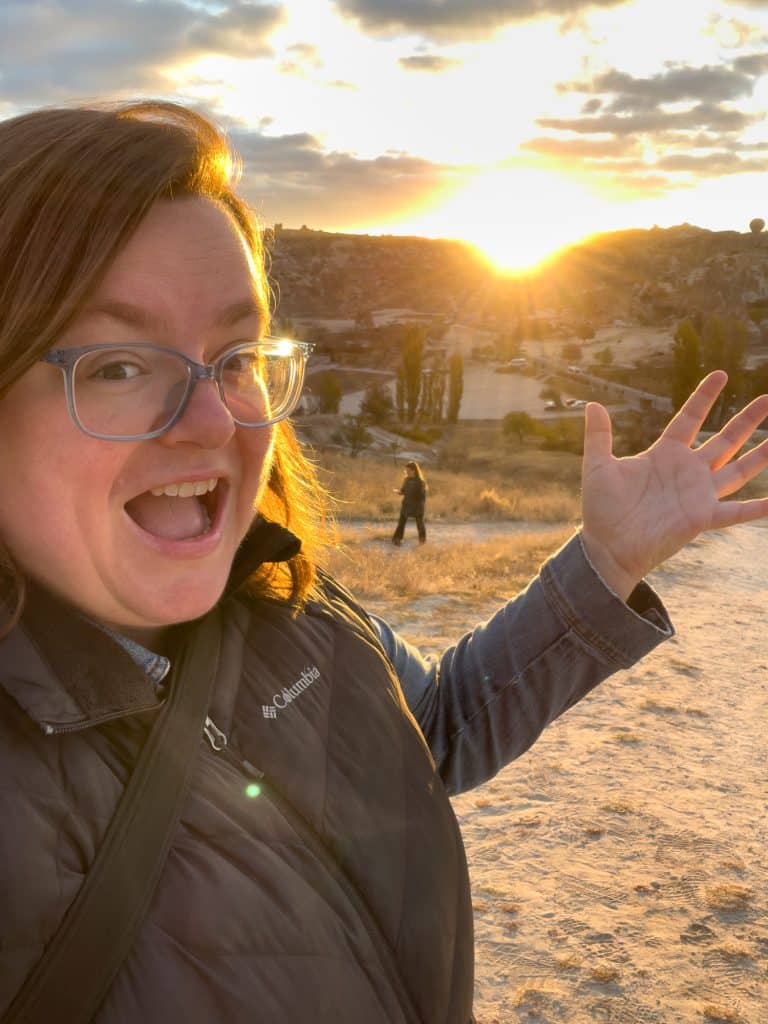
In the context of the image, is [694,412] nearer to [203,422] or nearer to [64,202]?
[203,422]

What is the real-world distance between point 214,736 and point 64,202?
2.39 ft

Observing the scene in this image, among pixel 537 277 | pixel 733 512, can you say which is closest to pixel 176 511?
pixel 733 512

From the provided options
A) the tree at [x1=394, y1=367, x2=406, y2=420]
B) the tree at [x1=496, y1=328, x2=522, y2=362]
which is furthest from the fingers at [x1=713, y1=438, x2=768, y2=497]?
the tree at [x1=496, y1=328, x2=522, y2=362]

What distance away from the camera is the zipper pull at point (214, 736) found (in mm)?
1237

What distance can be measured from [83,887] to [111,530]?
43 centimetres

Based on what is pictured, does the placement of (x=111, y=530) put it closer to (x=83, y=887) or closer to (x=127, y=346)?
(x=127, y=346)

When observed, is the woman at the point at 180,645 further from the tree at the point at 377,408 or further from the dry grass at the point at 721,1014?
the tree at the point at 377,408

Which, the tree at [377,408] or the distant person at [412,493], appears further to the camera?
the tree at [377,408]

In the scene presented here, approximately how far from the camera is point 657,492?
6.02ft

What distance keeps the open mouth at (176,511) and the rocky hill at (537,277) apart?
92.8m

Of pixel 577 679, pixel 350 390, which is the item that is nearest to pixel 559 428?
pixel 350 390

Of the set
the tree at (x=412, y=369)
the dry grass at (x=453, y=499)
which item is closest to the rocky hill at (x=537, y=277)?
the tree at (x=412, y=369)

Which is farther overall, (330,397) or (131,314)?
(330,397)

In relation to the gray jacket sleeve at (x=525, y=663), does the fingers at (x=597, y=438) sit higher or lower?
higher
